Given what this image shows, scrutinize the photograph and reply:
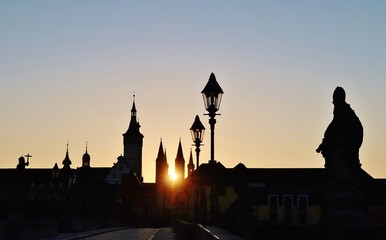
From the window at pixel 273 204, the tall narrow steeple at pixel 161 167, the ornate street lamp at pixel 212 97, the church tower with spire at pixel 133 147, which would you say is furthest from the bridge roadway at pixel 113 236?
the church tower with spire at pixel 133 147

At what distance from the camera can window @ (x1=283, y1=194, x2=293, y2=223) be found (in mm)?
84625

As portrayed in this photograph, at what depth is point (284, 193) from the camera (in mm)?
86188

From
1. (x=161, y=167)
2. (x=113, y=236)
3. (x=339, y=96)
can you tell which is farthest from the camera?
(x=161, y=167)

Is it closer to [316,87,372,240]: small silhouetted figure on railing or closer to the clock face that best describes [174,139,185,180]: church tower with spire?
the clock face

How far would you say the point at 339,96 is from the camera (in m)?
12.8

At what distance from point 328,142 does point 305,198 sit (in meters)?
75.1

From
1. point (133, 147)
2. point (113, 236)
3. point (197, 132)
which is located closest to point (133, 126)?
point (133, 147)

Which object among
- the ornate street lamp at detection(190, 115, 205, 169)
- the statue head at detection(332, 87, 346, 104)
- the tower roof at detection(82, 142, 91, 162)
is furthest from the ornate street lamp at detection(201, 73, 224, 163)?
the tower roof at detection(82, 142, 91, 162)

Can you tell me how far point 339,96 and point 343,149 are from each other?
1.06 meters

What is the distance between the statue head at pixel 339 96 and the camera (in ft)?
41.7

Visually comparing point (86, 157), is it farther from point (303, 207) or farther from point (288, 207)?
point (303, 207)

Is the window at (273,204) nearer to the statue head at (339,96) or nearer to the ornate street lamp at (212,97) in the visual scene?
the ornate street lamp at (212,97)

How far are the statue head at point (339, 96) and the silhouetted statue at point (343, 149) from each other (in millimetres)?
157

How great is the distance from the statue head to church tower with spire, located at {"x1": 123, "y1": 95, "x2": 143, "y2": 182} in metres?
171
